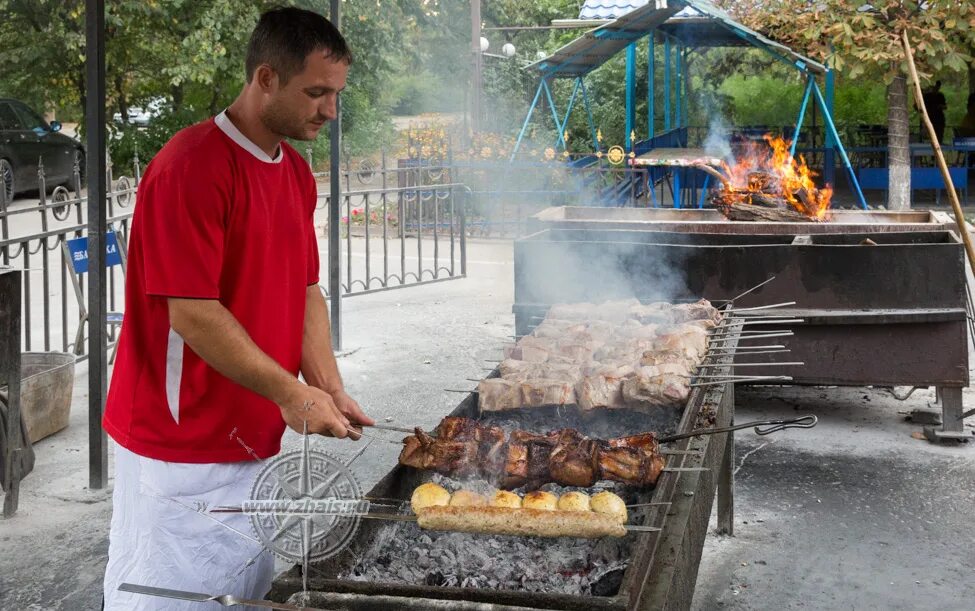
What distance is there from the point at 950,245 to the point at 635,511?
417 centimetres

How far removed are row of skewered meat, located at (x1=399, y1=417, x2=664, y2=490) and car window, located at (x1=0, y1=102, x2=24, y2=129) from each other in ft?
69.5

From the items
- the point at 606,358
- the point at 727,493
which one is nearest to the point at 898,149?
the point at 727,493

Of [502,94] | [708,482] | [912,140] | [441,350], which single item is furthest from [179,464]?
[502,94]

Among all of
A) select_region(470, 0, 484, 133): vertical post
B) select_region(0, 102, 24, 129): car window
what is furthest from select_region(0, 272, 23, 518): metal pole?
select_region(0, 102, 24, 129): car window

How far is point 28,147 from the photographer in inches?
856

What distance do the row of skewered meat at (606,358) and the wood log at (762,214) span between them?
2.59 m

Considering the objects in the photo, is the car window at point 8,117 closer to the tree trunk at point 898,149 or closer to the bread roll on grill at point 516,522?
the tree trunk at point 898,149

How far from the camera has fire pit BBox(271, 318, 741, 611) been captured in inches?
98.6

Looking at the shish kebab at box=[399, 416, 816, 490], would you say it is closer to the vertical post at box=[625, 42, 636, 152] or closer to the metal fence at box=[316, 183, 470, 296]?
the metal fence at box=[316, 183, 470, 296]

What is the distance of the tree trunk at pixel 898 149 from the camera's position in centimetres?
1662

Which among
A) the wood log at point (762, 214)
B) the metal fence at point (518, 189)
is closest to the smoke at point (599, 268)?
the wood log at point (762, 214)

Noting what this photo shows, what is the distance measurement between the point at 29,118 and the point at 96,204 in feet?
61.5

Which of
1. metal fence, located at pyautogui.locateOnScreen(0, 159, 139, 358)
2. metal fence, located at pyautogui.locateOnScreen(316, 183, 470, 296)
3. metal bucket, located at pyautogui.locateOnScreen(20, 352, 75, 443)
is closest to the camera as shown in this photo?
metal bucket, located at pyautogui.locateOnScreen(20, 352, 75, 443)

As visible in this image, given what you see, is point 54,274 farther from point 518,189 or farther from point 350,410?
point 350,410
